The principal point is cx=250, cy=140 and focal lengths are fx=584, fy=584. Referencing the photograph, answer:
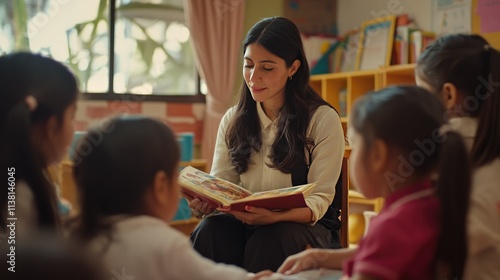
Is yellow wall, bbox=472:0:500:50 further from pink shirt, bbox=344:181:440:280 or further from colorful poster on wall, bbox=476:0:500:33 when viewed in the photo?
pink shirt, bbox=344:181:440:280

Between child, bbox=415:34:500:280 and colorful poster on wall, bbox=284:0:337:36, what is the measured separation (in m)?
3.04

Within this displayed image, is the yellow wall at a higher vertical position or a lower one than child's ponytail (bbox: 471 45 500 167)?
Answer: higher

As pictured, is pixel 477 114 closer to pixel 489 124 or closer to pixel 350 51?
pixel 489 124

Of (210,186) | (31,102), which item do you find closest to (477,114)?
(210,186)

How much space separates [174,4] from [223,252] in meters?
2.53

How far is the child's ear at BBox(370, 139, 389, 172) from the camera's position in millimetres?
1044

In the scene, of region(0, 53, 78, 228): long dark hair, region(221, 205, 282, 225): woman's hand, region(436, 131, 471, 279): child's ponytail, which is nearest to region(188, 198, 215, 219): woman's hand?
region(221, 205, 282, 225): woman's hand

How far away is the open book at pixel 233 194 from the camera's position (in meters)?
1.62

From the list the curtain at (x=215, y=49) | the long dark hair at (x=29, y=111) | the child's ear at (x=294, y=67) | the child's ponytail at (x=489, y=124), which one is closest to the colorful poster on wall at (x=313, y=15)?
the curtain at (x=215, y=49)

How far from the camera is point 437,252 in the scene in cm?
99

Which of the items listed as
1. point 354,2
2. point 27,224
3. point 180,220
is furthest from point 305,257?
point 354,2

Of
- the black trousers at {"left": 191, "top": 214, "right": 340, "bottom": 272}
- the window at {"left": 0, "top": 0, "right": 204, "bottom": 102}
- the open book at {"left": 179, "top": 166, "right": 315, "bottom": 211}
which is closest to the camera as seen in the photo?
the open book at {"left": 179, "top": 166, "right": 315, "bottom": 211}

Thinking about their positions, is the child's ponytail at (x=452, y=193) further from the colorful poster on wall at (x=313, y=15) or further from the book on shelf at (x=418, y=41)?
the colorful poster on wall at (x=313, y=15)

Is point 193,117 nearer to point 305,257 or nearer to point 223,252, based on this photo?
point 223,252
